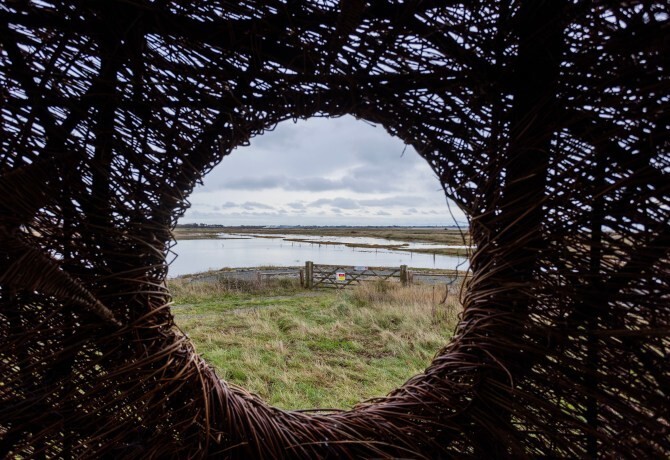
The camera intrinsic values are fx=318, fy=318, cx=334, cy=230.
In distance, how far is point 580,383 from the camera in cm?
73

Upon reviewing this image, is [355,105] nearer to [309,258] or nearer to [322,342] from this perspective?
[322,342]

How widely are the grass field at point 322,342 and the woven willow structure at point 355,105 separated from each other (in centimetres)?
228

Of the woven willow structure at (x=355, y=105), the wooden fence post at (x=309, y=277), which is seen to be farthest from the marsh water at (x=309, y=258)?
the woven willow structure at (x=355, y=105)

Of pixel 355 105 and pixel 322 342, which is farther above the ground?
pixel 355 105

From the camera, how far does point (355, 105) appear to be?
2.81ft

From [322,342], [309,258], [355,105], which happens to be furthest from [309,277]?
[309,258]

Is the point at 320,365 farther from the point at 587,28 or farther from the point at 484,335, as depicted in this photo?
the point at 587,28

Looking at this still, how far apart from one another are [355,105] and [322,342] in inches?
181

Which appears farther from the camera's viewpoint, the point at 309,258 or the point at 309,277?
the point at 309,258

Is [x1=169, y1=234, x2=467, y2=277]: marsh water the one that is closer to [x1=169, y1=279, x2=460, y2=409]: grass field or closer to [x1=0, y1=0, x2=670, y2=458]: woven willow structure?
[x1=169, y1=279, x2=460, y2=409]: grass field

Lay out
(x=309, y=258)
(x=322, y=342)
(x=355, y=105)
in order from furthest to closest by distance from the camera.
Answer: (x=309, y=258) → (x=322, y=342) → (x=355, y=105)

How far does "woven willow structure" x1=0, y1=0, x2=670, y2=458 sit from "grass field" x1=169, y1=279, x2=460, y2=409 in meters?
2.28

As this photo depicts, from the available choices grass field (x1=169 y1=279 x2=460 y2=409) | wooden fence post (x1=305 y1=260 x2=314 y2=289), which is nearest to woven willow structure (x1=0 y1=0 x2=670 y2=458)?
grass field (x1=169 y1=279 x2=460 y2=409)

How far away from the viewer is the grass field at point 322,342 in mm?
3287
